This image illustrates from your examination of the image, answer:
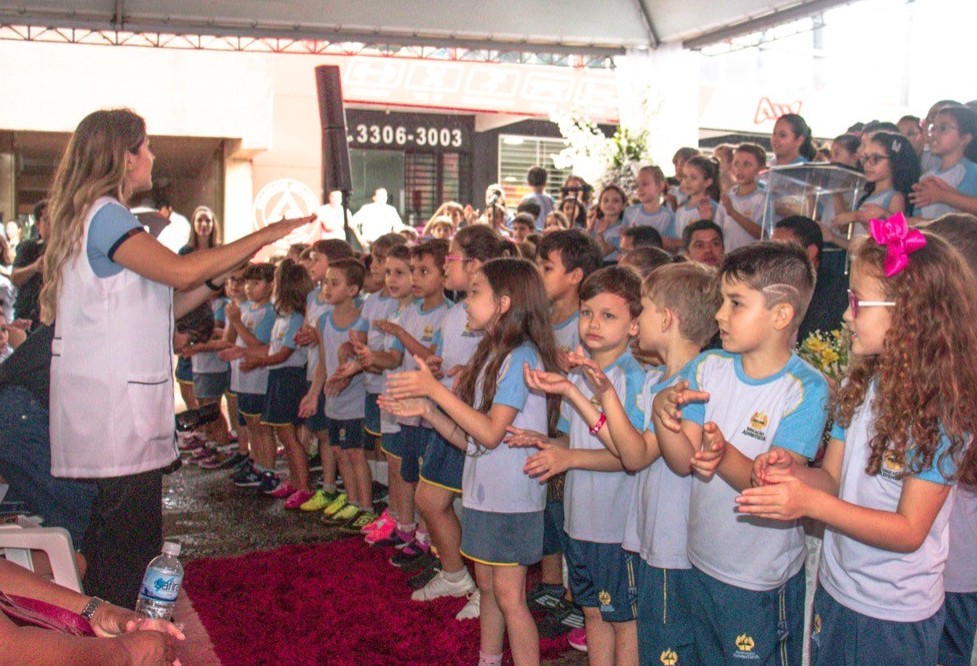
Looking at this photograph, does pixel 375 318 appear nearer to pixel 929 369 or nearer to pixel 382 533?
pixel 382 533

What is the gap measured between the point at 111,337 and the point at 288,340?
3.42 m

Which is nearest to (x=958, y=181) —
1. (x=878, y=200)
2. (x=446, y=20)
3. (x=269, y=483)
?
(x=878, y=200)

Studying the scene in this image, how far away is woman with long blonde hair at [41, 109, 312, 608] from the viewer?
315 cm

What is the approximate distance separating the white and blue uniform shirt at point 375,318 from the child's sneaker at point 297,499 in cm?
104

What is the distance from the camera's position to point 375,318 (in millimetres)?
5902

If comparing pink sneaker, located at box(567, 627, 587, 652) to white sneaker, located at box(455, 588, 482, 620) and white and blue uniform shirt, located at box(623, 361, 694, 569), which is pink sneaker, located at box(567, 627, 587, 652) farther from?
white and blue uniform shirt, located at box(623, 361, 694, 569)

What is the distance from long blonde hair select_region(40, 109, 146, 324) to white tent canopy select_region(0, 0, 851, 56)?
7134 mm

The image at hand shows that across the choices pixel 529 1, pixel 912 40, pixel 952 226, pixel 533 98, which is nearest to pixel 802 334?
pixel 952 226

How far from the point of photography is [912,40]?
803 inches

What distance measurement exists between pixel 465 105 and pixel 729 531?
55.2 feet

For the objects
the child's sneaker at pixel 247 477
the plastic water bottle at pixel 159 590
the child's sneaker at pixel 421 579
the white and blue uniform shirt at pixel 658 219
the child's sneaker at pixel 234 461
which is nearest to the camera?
the plastic water bottle at pixel 159 590

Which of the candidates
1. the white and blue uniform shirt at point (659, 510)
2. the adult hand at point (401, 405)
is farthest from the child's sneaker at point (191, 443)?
the white and blue uniform shirt at point (659, 510)

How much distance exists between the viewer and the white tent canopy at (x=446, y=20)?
957 cm

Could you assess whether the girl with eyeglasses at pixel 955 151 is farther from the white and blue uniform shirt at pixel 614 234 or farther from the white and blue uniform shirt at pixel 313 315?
the white and blue uniform shirt at pixel 313 315
